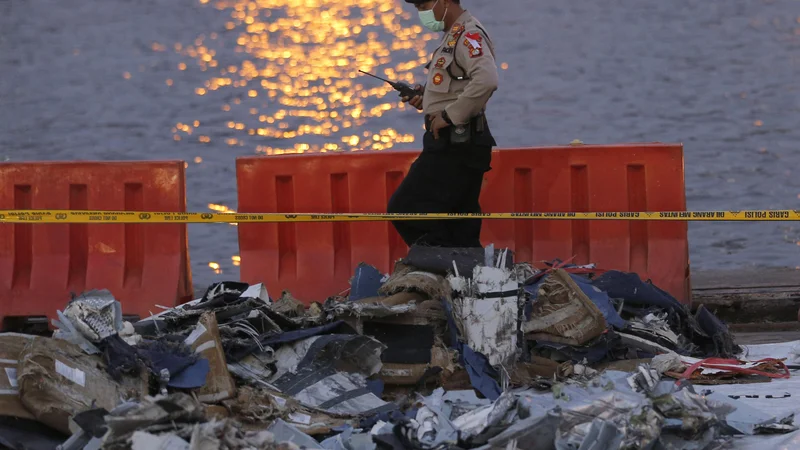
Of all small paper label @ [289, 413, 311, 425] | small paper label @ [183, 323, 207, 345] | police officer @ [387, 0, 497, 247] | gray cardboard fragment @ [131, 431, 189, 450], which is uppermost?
police officer @ [387, 0, 497, 247]

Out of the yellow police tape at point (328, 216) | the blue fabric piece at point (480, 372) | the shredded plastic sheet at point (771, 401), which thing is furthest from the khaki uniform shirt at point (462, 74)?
the shredded plastic sheet at point (771, 401)

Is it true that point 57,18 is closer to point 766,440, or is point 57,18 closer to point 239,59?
point 239,59

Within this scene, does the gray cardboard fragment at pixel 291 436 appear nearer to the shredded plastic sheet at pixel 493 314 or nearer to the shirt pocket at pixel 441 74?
the shredded plastic sheet at pixel 493 314

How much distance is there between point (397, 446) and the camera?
5250 millimetres

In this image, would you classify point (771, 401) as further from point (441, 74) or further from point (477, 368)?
point (441, 74)

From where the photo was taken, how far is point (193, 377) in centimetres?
582

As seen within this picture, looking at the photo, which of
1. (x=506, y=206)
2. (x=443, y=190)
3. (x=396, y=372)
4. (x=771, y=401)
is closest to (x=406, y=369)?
(x=396, y=372)

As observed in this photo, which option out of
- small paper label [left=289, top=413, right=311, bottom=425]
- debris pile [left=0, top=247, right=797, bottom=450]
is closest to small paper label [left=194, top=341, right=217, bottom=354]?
debris pile [left=0, top=247, right=797, bottom=450]

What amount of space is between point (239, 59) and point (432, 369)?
11250 millimetres

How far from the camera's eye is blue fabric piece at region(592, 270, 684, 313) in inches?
286

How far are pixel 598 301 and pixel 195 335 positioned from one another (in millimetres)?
2010

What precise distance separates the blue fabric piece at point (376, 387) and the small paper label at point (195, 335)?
759 millimetres

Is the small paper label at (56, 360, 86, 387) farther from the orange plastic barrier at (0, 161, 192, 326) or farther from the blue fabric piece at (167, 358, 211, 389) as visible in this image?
the orange plastic barrier at (0, 161, 192, 326)

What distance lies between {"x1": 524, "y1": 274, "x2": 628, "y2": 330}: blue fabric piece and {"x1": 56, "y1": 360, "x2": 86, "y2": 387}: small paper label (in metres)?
2.14
